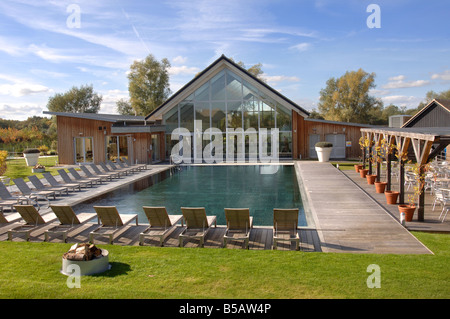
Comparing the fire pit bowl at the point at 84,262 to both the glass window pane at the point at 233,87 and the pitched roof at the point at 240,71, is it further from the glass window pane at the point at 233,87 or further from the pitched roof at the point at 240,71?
the glass window pane at the point at 233,87

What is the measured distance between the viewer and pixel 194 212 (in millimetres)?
8570

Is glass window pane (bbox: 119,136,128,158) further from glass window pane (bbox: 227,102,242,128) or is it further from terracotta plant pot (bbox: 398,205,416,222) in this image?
terracotta plant pot (bbox: 398,205,416,222)

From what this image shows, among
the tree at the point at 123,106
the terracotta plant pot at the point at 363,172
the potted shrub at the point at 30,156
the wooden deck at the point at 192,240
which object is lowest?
the wooden deck at the point at 192,240

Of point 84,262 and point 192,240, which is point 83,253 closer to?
point 84,262

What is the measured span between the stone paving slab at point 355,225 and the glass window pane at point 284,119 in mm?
13555

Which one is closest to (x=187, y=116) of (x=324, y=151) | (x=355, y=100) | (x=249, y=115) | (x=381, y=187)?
(x=249, y=115)

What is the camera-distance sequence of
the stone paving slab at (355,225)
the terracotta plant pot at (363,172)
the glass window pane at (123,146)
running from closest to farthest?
the stone paving slab at (355,225), the terracotta plant pot at (363,172), the glass window pane at (123,146)

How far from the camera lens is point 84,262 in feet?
20.0

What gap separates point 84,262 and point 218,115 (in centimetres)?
2272

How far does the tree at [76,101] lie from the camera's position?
167 feet

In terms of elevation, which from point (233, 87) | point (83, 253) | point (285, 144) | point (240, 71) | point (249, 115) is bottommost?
point (83, 253)

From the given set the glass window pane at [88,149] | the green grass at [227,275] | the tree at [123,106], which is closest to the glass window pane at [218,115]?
the glass window pane at [88,149]

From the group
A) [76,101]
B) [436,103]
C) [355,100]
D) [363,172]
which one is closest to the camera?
[363,172]

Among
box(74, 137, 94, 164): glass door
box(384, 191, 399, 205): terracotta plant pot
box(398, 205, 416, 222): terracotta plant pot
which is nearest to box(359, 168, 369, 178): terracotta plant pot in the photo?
box(384, 191, 399, 205): terracotta plant pot
